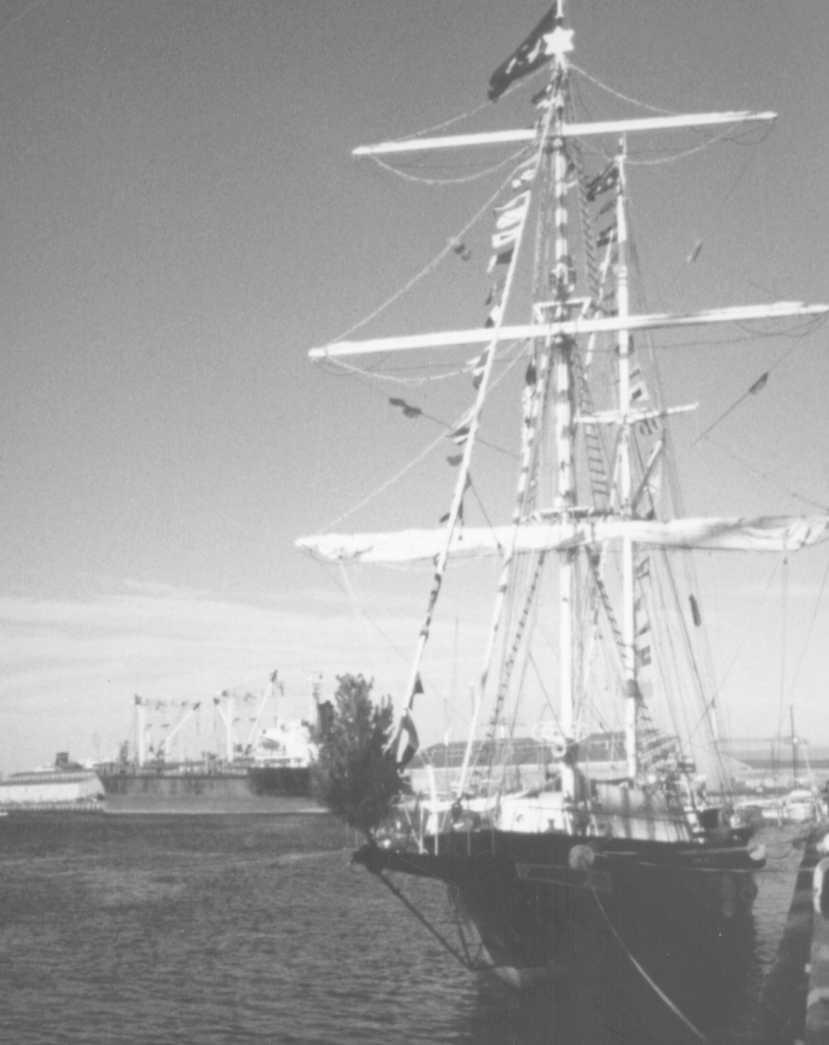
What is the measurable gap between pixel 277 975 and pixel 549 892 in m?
9.07

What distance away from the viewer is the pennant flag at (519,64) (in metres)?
30.7

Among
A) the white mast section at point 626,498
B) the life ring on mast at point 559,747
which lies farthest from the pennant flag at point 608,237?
the life ring on mast at point 559,747

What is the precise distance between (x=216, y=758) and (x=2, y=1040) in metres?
167

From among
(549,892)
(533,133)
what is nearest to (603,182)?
(533,133)

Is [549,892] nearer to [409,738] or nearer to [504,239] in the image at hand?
[409,738]

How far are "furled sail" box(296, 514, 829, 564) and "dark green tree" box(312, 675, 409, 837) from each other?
15081mm

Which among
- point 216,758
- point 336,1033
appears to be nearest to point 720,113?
point 336,1033

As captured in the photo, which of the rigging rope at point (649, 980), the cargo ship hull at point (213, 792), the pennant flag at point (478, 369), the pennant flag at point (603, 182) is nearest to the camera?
the rigging rope at point (649, 980)

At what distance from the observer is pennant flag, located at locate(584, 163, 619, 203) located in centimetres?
4209

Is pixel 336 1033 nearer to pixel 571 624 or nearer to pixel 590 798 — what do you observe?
pixel 590 798

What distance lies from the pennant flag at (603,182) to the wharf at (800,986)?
24824 millimetres

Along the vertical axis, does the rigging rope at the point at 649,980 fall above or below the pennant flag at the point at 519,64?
below

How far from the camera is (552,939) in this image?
83.5 ft

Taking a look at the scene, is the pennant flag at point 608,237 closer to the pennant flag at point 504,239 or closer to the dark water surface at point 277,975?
the pennant flag at point 504,239
